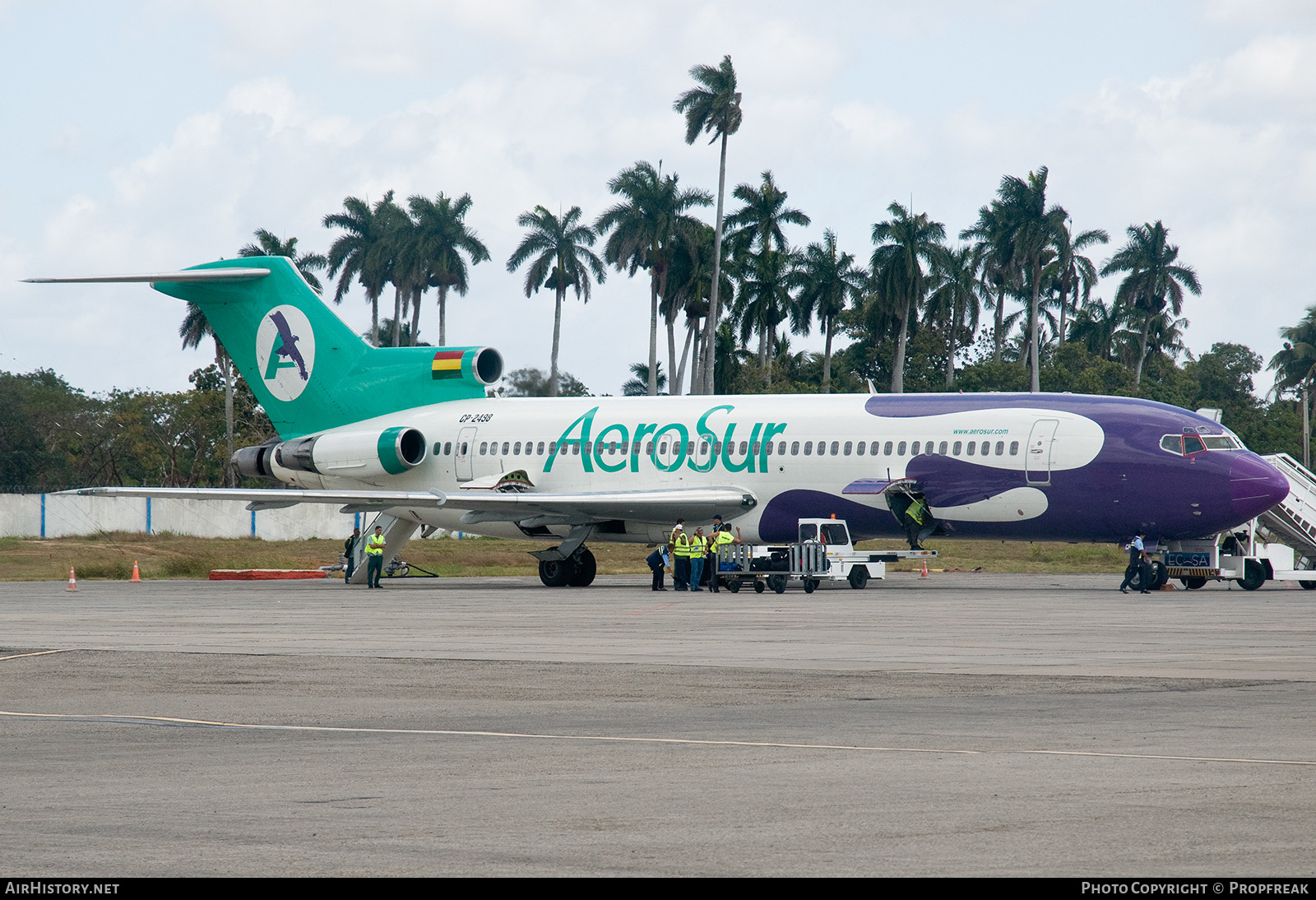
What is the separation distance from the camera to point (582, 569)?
4025cm

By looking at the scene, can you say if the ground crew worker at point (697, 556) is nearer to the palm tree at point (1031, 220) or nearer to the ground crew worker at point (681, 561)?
the ground crew worker at point (681, 561)

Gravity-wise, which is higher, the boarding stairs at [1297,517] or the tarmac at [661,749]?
the boarding stairs at [1297,517]

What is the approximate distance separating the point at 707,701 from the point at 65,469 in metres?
103

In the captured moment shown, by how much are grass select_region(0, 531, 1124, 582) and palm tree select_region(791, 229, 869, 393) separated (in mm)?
32633

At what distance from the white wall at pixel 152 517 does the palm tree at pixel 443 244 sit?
3652 cm

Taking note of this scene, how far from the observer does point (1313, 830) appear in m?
8.01

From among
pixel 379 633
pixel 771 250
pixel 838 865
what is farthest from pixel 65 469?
pixel 838 865

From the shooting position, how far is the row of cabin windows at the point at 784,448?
35344 mm

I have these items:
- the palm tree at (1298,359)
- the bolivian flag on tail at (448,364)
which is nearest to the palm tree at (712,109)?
the bolivian flag on tail at (448,364)

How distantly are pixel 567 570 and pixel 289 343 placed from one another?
10697 mm

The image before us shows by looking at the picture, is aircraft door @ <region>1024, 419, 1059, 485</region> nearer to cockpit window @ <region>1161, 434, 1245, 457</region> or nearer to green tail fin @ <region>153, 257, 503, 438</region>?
cockpit window @ <region>1161, 434, 1245, 457</region>

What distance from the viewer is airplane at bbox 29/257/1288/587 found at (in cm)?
3416

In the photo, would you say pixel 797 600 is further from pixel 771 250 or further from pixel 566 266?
pixel 566 266

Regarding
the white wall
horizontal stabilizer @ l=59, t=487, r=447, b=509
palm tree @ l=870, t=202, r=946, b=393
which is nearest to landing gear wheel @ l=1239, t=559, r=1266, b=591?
horizontal stabilizer @ l=59, t=487, r=447, b=509
